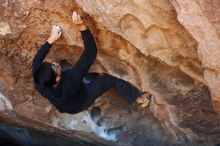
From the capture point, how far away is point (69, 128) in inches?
106

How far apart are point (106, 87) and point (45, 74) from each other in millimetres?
384

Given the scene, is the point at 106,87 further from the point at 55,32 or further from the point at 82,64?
the point at 55,32

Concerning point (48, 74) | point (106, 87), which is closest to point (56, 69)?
point (48, 74)

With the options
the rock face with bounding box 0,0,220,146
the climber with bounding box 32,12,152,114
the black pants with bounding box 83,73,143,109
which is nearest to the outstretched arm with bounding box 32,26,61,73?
the climber with bounding box 32,12,152,114

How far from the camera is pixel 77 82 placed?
2203 mm

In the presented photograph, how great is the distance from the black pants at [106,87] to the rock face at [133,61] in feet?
0.13

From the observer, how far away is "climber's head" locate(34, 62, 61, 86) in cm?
210

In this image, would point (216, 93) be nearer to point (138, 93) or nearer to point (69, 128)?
point (138, 93)

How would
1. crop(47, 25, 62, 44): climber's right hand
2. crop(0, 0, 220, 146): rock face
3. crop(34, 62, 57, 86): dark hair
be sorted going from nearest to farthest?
crop(0, 0, 220, 146): rock face < crop(34, 62, 57, 86): dark hair < crop(47, 25, 62, 44): climber's right hand

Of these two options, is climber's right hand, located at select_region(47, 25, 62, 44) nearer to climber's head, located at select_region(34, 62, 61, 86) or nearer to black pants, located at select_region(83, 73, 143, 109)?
climber's head, located at select_region(34, 62, 61, 86)

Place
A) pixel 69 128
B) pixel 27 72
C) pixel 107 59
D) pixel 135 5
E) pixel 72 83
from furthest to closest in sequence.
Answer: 1. pixel 69 128
2. pixel 27 72
3. pixel 107 59
4. pixel 72 83
5. pixel 135 5

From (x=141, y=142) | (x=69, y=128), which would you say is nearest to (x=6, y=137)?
(x=69, y=128)

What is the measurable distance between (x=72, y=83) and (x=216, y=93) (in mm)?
640

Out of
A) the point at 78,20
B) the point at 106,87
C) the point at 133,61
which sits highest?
the point at 78,20
